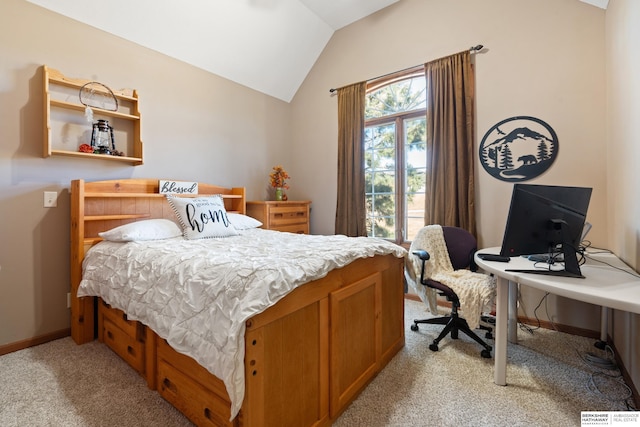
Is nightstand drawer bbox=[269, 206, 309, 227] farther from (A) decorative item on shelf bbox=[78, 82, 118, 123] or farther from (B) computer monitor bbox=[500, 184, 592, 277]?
(B) computer monitor bbox=[500, 184, 592, 277]

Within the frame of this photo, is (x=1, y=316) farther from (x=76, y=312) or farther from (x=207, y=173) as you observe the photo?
(x=207, y=173)

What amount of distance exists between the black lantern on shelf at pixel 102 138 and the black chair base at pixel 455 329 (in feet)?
10.1

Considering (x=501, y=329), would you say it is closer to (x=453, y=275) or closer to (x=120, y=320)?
(x=453, y=275)

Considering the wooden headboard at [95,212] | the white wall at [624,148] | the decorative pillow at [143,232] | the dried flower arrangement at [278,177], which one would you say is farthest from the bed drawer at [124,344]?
the white wall at [624,148]

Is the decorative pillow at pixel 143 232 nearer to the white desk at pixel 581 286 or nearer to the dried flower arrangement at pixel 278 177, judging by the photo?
the dried flower arrangement at pixel 278 177

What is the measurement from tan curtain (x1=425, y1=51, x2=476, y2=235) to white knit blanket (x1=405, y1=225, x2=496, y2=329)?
443mm

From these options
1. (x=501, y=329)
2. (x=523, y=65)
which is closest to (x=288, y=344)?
(x=501, y=329)

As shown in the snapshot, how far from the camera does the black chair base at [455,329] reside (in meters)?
2.00

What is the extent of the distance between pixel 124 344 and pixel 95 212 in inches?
46.1

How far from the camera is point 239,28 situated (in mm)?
3137

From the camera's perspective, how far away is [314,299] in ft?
4.27

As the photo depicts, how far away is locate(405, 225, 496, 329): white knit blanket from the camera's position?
75.4 inches

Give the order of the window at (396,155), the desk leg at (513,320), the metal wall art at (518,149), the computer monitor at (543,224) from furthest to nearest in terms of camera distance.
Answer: the window at (396,155)
the metal wall art at (518,149)
the desk leg at (513,320)
the computer monitor at (543,224)

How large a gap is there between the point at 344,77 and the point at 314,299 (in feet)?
10.7
